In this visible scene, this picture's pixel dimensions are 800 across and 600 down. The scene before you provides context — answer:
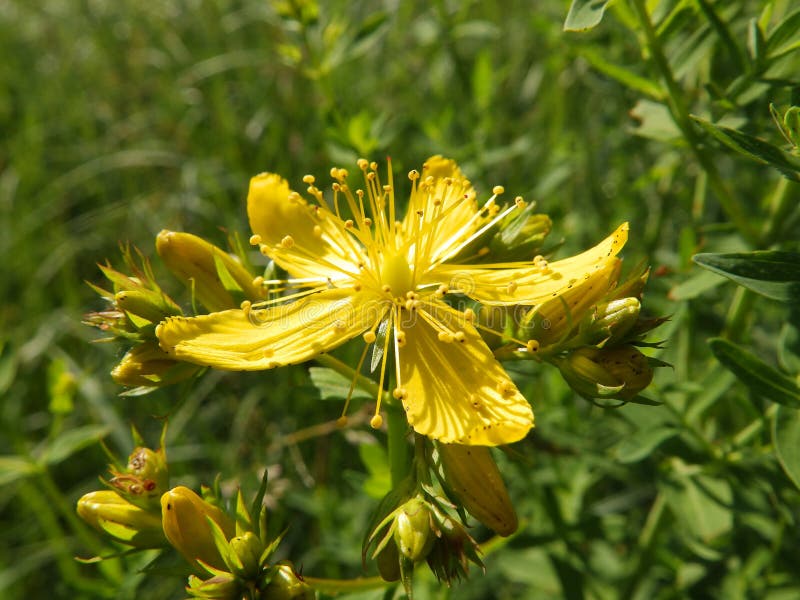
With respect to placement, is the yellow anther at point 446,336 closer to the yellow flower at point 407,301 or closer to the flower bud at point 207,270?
the yellow flower at point 407,301

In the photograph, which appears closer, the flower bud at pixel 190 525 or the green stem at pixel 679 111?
the flower bud at pixel 190 525

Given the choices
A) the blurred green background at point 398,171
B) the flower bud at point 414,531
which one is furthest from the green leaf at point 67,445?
the flower bud at point 414,531

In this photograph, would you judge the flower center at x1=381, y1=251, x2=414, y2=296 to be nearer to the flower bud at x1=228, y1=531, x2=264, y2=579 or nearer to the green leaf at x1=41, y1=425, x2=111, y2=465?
the flower bud at x1=228, y1=531, x2=264, y2=579

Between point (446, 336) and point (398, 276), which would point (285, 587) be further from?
point (398, 276)

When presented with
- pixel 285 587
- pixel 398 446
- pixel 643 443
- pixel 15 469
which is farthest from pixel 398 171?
pixel 15 469

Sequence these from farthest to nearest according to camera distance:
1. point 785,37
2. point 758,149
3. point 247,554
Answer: point 785,37, point 247,554, point 758,149

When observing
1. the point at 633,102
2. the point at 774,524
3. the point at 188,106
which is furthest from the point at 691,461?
the point at 188,106

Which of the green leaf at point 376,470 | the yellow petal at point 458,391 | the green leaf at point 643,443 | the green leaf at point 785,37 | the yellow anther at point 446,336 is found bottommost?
the green leaf at point 643,443
